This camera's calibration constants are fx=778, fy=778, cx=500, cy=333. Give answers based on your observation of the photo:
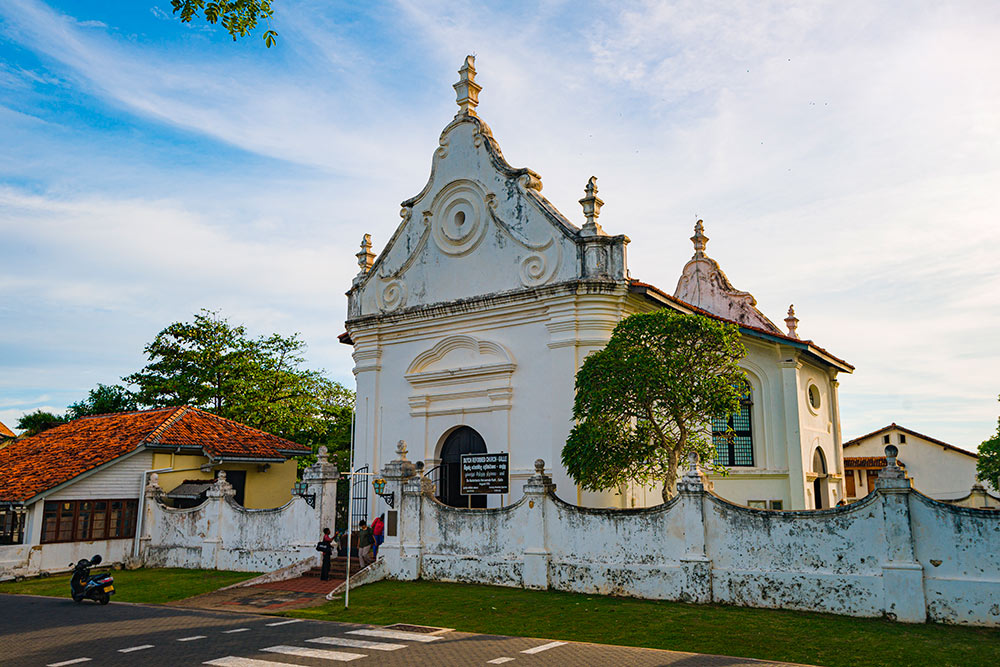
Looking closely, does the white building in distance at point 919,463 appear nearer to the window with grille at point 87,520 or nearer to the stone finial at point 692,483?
the stone finial at point 692,483

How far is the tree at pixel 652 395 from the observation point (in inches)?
601

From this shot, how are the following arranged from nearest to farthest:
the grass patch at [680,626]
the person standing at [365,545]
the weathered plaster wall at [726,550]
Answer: the grass patch at [680,626] → the weathered plaster wall at [726,550] → the person standing at [365,545]

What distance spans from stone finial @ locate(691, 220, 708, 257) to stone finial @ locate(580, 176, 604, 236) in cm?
1290

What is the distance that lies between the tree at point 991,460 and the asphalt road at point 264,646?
30243 mm

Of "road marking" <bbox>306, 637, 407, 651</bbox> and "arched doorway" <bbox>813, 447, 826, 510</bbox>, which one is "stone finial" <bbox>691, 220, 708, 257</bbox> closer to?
"arched doorway" <bbox>813, 447, 826, 510</bbox>

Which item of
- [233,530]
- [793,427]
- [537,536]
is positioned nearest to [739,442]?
[793,427]

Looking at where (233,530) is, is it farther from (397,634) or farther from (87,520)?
(397,634)

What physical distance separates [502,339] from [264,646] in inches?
431

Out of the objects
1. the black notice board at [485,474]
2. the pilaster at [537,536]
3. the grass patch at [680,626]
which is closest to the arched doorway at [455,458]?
the black notice board at [485,474]

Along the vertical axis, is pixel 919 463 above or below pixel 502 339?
below

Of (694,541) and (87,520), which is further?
(87,520)

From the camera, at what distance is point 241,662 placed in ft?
32.2

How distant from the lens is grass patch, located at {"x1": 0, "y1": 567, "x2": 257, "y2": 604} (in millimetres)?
16859

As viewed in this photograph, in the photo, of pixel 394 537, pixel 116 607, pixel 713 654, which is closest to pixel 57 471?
pixel 116 607
